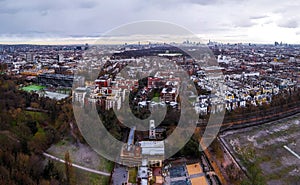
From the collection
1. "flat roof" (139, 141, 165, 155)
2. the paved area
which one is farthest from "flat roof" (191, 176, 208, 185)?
the paved area

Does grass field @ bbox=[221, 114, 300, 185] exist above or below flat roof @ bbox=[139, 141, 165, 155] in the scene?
below

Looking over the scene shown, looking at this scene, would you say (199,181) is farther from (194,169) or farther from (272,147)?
(272,147)

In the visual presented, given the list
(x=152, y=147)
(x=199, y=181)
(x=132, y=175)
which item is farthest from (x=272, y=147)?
(x=132, y=175)

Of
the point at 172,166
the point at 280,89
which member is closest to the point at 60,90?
the point at 172,166

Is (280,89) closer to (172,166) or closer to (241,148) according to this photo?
(241,148)

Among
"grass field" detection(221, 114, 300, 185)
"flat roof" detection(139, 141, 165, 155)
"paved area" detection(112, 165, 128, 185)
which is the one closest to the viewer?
"paved area" detection(112, 165, 128, 185)

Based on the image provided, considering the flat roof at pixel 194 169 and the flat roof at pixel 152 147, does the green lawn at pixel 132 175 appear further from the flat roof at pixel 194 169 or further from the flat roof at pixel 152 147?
the flat roof at pixel 194 169

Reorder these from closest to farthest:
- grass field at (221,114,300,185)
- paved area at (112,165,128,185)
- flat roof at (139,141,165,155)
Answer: paved area at (112,165,128,185), grass field at (221,114,300,185), flat roof at (139,141,165,155)

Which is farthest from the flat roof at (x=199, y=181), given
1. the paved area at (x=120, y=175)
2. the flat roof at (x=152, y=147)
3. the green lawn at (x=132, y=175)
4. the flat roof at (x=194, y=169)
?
the paved area at (x=120, y=175)

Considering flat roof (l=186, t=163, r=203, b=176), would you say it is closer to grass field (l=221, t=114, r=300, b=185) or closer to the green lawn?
grass field (l=221, t=114, r=300, b=185)
